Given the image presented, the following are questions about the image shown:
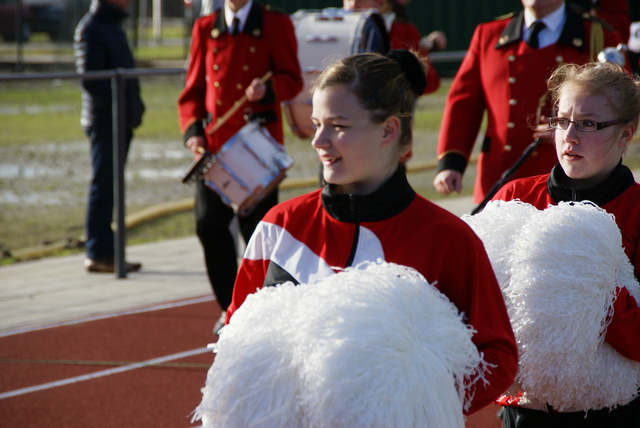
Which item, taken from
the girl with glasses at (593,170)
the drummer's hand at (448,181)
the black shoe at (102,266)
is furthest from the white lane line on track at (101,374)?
the girl with glasses at (593,170)

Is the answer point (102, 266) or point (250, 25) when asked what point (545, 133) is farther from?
point (102, 266)

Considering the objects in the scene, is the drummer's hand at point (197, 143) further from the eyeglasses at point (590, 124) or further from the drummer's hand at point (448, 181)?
the eyeglasses at point (590, 124)

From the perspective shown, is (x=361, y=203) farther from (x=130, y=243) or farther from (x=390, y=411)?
(x=130, y=243)

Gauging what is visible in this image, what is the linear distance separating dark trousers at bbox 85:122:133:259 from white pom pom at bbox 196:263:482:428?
505 centimetres

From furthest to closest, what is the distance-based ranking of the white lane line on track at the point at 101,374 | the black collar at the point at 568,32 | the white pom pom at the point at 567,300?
the white lane line on track at the point at 101,374, the black collar at the point at 568,32, the white pom pom at the point at 567,300

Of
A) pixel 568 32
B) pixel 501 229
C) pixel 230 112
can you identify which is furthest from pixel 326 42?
pixel 501 229

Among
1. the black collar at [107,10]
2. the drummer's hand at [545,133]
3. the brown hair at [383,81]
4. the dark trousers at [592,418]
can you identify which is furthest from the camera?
the black collar at [107,10]

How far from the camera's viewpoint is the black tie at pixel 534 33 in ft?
13.9

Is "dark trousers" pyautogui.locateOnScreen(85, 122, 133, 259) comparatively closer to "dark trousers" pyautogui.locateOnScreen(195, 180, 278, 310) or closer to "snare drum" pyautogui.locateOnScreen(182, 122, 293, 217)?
"dark trousers" pyautogui.locateOnScreen(195, 180, 278, 310)

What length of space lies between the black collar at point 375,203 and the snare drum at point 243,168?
288 centimetres

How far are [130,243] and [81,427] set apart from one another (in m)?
3.92

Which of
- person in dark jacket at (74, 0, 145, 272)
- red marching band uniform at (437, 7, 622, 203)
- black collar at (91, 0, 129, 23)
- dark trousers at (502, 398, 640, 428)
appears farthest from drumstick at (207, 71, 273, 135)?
dark trousers at (502, 398, 640, 428)

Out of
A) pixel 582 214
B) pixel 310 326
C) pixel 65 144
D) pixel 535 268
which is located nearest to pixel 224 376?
pixel 310 326

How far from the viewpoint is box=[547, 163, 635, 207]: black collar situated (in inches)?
106
